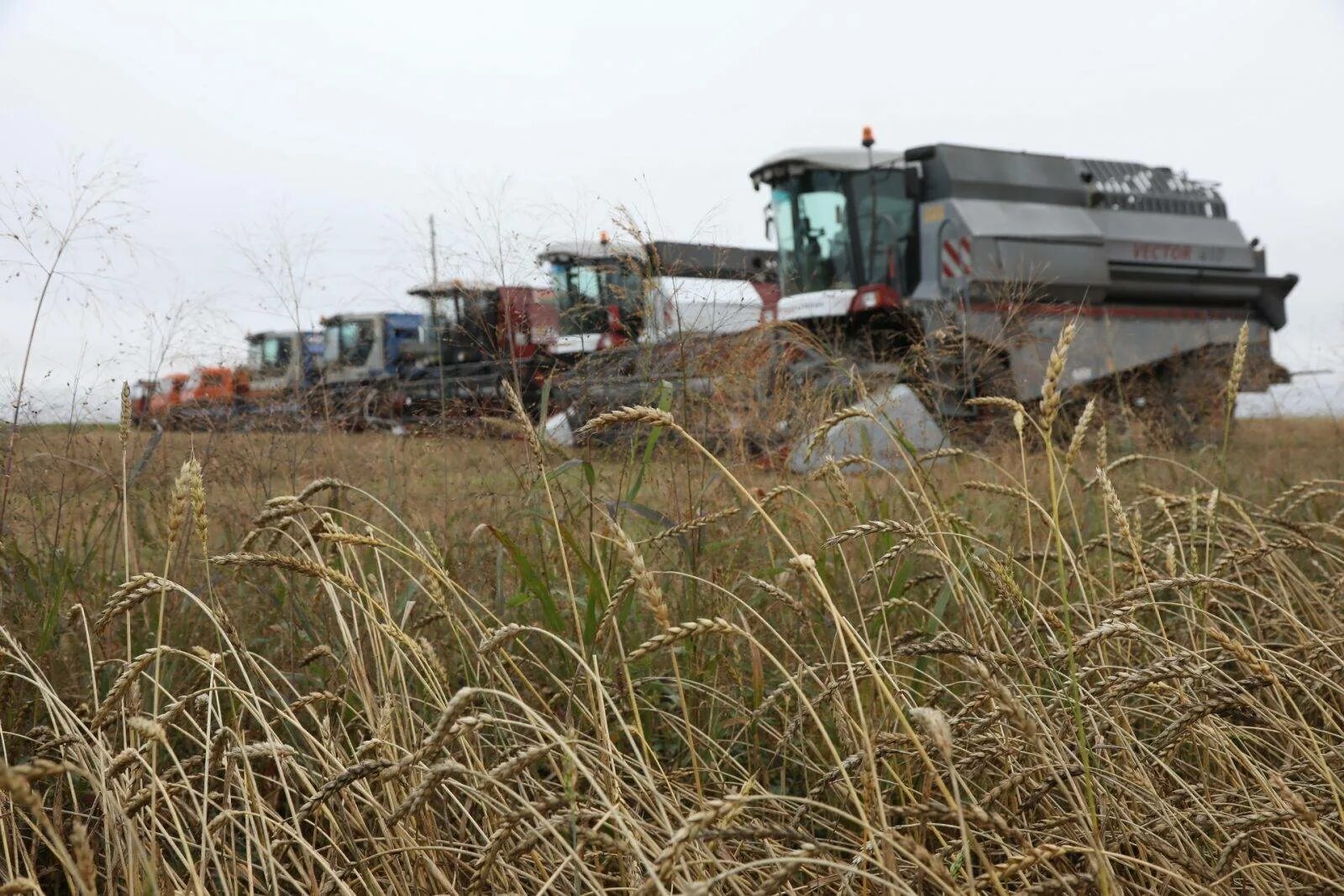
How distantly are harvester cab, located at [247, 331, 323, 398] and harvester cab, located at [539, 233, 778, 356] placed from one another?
2.92 ft

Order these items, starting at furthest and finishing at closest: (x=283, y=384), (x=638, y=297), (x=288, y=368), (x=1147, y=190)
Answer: (x=1147, y=190)
(x=288, y=368)
(x=283, y=384)
(x=638, y=297)

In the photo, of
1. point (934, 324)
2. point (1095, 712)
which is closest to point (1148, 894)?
point (1095, 712)

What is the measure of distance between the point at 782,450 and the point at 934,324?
6404 millimetres

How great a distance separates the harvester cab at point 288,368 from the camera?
3.69 m

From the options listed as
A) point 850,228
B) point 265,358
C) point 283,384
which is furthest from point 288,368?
point 850,228

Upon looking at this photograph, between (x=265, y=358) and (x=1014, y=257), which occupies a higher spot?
(x=1014, y=257)

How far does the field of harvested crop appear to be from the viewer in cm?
133

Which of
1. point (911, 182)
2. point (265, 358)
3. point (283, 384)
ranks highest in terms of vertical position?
point (911, 182)

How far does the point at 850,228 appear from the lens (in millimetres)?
11109

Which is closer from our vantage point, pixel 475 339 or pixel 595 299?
pixel 475 339

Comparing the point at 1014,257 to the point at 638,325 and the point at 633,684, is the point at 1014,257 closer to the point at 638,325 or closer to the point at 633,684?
the point at 638,325

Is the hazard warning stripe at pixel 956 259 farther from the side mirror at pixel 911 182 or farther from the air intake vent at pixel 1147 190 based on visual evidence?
the air intake vent at pixel 1147 190

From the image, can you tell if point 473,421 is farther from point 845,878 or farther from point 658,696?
point 845,878

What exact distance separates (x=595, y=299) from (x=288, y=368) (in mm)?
1359
